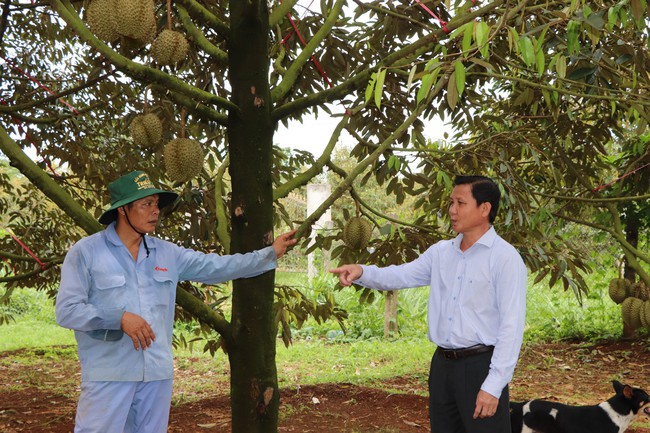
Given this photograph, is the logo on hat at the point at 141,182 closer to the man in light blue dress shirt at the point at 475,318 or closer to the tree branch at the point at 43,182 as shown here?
the tree branch at the point at 43,182

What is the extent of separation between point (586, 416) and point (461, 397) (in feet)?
6.94

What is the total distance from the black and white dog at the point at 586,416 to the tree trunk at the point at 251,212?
6.06 feet

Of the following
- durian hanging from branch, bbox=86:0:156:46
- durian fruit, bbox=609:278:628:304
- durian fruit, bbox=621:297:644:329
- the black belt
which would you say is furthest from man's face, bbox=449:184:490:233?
durian fruit, bbox=609:278:628:304

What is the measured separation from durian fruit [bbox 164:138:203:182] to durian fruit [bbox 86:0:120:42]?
856 millimetres

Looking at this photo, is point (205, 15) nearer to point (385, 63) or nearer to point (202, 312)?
point (385, 63)

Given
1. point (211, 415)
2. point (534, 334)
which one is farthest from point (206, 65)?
point (534, 334)

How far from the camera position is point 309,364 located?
9.41m

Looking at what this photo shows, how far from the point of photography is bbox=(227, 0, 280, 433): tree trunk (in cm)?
400

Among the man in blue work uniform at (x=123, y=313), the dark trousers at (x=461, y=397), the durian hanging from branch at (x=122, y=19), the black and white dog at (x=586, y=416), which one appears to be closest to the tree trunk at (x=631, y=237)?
the black and white dog at (x=586, y=416)

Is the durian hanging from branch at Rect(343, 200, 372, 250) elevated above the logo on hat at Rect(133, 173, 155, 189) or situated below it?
below

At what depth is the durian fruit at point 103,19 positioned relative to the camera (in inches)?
125

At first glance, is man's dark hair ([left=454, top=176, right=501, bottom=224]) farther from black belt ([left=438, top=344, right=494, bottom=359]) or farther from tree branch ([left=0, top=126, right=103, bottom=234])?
tree branch ([left=0, top=126, right=103, bottom=234])

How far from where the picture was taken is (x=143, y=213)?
3.18 meters

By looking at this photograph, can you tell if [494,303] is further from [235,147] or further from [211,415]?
[211,415]
